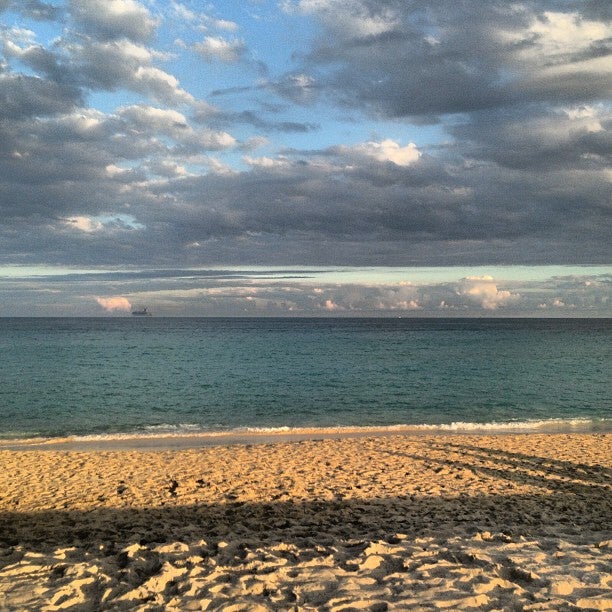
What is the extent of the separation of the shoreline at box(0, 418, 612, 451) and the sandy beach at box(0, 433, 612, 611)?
1.45 meters

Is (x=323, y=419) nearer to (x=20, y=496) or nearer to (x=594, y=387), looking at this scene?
(x=20, y=496)

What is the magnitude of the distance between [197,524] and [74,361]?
1753 inches

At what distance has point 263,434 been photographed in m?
20.4

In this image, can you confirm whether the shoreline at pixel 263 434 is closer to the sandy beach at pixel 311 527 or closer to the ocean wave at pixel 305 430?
the ocean wave at pixel 305 430

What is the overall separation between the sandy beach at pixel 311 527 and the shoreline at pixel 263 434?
4.76 ft

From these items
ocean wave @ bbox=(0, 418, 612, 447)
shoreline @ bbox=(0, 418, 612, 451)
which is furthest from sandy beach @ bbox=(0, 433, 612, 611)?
ocean wave @ bbox=(0, 418, 612, 447)

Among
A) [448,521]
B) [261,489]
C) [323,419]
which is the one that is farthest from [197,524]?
[323,419]

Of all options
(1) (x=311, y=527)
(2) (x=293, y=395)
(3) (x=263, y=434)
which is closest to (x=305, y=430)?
(3) (x=263, y=434)

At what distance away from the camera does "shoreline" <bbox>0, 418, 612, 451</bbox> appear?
1850cm

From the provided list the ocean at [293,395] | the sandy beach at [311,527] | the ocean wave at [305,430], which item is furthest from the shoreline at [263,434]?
the sandy beach at [311,527]

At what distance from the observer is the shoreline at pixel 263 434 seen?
18.5 meters

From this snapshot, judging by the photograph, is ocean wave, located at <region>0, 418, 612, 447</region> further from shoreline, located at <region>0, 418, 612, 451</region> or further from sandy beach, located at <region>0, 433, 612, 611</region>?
sandy beach, located at <region>0, 433, 612, 611</region>

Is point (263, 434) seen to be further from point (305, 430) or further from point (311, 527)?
point (311, 527)

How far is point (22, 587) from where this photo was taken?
234 inches
